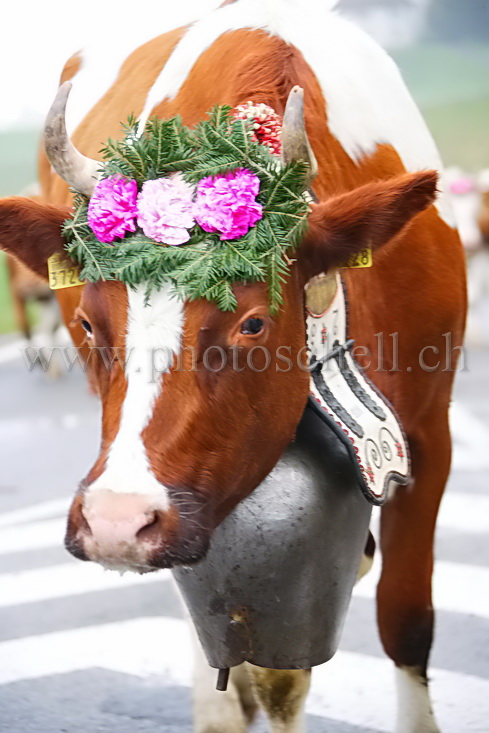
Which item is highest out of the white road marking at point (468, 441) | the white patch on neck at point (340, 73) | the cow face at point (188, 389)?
the white patch on neck at point (340, 73)

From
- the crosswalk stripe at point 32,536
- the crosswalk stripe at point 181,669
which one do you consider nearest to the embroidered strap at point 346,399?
the crosswalk stripe at point 181,669

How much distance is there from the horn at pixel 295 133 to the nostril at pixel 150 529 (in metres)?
0.79

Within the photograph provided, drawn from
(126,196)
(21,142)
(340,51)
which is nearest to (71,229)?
(126,196)

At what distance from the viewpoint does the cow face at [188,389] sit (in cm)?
187

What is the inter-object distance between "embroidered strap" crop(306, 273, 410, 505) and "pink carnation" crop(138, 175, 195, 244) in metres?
0.41

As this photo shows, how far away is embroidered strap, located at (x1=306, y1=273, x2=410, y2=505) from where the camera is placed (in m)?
2.35

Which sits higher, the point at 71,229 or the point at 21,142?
the point at 21,142

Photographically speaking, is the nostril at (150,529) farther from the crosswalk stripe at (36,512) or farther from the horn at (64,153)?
the crosswalk stripe at (36,512)

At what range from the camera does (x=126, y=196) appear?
2059mm

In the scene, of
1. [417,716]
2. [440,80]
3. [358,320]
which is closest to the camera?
[358,320]

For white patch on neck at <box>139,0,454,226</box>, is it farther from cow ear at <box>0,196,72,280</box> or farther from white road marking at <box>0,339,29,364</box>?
white road marking at <box>0,339,29,364</box>

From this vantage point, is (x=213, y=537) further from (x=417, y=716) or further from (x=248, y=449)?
(x=417, y=716)

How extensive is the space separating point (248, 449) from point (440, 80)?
59.9 feet

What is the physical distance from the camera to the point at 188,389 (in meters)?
1.97
